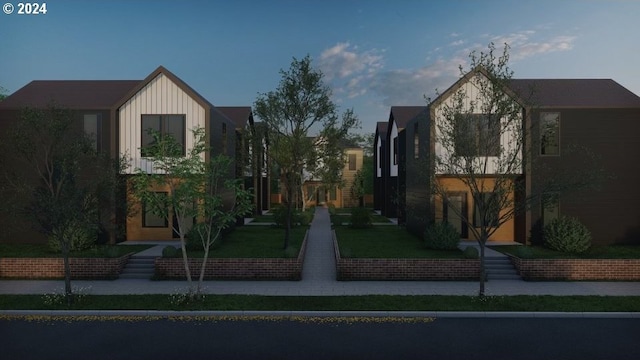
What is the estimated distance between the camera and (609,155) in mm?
21312

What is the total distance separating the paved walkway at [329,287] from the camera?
46.6 ft

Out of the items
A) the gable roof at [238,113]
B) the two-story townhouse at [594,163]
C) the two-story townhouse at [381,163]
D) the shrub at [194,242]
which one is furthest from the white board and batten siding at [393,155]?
the shrub at [194,242]

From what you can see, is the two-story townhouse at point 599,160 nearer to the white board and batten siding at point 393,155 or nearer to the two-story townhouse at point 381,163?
the white board and batten siding at point 393,155

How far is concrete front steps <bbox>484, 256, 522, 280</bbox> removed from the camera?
16203mm

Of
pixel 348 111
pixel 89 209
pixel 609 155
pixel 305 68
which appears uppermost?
pixel 305 68

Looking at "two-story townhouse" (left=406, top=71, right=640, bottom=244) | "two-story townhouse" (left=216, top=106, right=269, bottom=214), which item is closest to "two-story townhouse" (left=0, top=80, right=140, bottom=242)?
"two-story townhouse" (left=216, top=106, right=269, bottom=214)

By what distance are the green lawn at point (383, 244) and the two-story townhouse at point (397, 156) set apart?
249 cm

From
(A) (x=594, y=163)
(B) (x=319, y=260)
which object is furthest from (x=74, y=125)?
(A) (x=594, y=163)

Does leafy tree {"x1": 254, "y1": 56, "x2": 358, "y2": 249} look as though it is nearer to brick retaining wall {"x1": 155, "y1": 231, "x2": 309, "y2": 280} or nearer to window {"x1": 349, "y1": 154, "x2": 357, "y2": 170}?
brick retaining wall {"x1": 155, "y1": 231, "x2": 309, "y2": 280}

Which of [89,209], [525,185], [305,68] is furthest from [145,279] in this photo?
[525,185]
